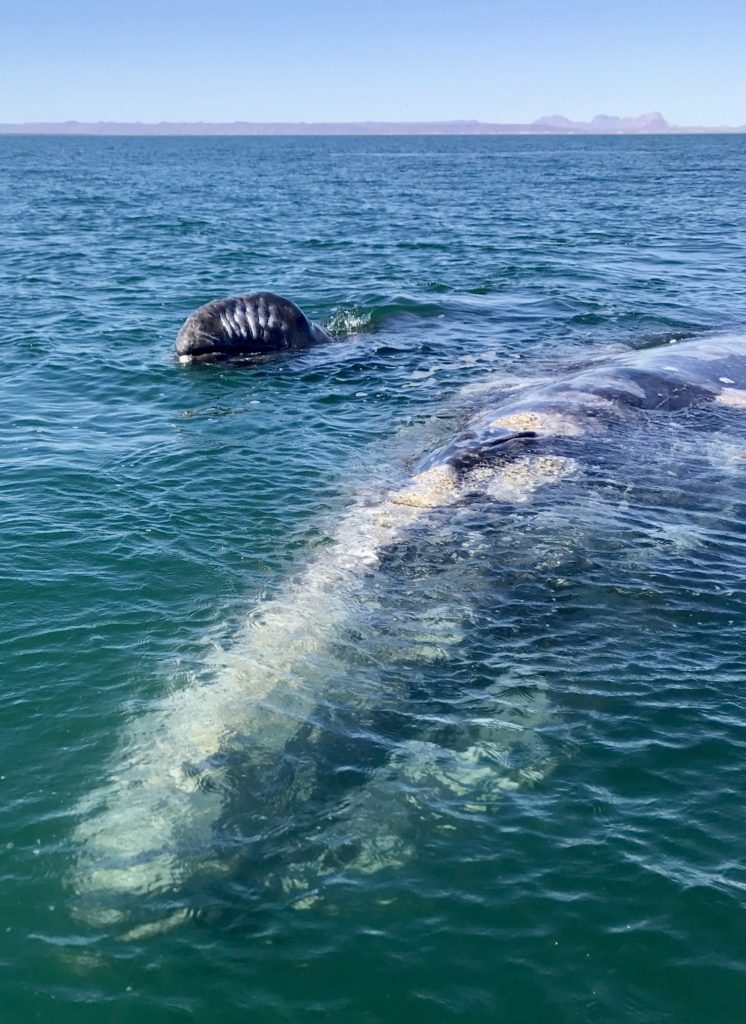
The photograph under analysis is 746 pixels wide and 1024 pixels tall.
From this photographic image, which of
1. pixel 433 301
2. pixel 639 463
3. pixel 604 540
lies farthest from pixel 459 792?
pixel 433 301

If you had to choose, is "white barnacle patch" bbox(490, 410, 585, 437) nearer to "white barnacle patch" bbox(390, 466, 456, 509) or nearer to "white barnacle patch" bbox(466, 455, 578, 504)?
"white barnacle patch" bbox(466, 455, 578, 504)

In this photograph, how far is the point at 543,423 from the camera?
1648 centimetres

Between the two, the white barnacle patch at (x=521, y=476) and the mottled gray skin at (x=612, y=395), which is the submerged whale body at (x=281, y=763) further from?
the mottled gray skin at (x=612, y=395)

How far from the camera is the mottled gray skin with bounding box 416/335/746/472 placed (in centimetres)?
1585

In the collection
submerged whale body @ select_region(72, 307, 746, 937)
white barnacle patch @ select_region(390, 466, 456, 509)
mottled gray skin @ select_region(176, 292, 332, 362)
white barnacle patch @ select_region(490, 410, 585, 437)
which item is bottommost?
submerged whale body @ select_region(72, 307, 746, 937)

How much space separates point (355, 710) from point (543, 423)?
8.27 meters

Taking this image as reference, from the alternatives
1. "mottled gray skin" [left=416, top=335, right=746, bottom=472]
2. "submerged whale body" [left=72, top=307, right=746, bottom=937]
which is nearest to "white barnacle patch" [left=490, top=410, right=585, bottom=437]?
"mottled gray skin" [left=416, top=335, right=746, bottom=472]

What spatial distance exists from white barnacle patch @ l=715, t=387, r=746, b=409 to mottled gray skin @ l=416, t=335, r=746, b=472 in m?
0.07

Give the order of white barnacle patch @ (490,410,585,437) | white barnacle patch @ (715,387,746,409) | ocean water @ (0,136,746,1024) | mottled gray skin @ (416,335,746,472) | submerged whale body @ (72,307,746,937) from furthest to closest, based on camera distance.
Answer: white barnacle patch @ (715,387,746,409) < white barnacle patch @ (490,410,585,437) < mottled gray skin @ (416,335,746,472) < submerged whale body @ (72,307,746,937) < ocean water @ (0,136,746,1024)

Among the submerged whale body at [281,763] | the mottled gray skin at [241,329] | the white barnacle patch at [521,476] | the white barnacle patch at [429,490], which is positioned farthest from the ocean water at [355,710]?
the mottled gray skin at [241,329]

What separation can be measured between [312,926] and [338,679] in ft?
10.4

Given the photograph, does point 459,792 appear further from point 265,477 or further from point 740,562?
point 265,477

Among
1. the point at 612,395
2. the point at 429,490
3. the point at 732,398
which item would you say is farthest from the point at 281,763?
the point at 732,398

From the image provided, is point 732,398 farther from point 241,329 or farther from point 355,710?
point 355,710
